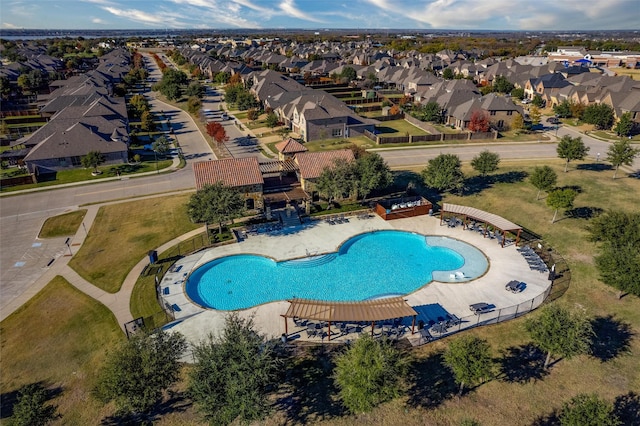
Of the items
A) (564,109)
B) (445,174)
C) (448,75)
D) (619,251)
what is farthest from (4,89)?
(564,109)

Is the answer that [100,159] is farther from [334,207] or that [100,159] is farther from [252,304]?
[252,304]

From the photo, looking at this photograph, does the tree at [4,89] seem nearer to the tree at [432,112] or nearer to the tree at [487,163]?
the tree at [432,112]

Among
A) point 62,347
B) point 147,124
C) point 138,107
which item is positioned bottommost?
point 62,347

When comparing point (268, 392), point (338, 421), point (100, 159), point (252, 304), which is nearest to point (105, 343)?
point (252, 304)

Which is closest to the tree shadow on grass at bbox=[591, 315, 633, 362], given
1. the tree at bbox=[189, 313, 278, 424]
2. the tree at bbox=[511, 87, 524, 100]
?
the tree at bbox=[189, 313, 278, 424]

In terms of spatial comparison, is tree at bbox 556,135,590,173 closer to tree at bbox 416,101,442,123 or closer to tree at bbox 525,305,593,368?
tree at bbox 416,101,442,123

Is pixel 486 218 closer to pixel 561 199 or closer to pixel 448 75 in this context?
pixel 561 199
